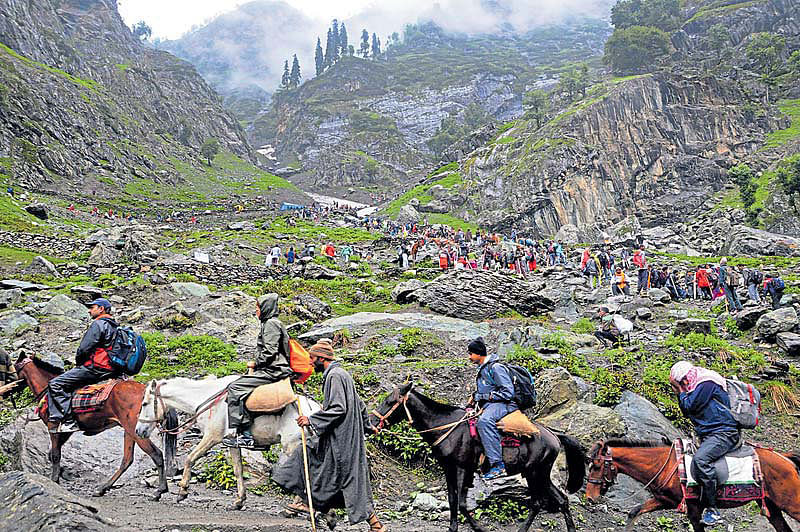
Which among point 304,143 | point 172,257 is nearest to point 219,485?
point 172,257

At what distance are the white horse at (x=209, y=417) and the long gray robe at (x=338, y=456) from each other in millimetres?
523

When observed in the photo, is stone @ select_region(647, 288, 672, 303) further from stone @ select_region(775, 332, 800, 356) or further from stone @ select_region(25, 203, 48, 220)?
stone @ select_region(25, 203, 48, 220)

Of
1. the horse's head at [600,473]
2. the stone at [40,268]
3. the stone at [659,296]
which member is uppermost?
the stone at [40,268]

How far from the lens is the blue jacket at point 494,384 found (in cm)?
667

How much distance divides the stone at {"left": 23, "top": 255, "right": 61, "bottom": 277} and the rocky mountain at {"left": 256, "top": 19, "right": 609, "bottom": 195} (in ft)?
286

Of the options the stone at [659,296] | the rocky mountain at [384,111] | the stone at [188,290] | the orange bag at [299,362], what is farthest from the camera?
the rocky mountain at [384,111]

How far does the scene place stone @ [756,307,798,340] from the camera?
44.0 feet

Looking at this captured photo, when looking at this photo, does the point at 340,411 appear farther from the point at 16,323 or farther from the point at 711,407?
the point at 16,323

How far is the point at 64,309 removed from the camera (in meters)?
16.4

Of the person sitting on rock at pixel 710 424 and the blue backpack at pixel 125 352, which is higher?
the blue backpack at pixel 125 352

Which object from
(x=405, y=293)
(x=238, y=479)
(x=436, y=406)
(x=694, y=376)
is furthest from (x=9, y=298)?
(x=694, y=376)

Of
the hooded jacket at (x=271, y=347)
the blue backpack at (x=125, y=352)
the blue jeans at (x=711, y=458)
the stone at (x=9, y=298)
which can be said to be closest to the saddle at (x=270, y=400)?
the hooded jacket at (x=271, y=347)

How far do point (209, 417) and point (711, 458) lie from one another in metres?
6.55

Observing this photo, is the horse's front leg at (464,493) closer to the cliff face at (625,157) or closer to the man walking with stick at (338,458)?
the man walking with stick at (338,458)
